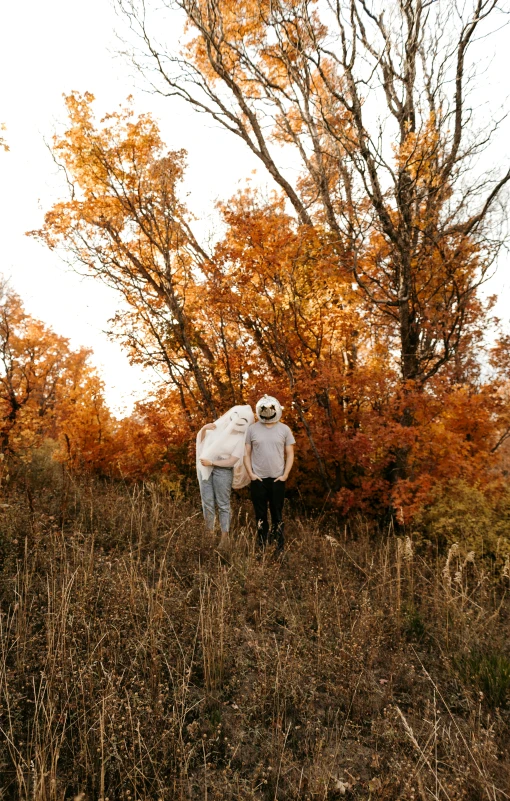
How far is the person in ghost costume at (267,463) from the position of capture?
5516 mm

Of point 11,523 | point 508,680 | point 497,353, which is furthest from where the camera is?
point 497,353

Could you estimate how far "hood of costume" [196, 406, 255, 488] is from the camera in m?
5.57

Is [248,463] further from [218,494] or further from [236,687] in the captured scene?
[236,687]

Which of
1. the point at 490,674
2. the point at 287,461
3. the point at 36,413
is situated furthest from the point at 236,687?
the point at 36,413

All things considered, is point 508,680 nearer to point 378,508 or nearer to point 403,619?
point 403,619

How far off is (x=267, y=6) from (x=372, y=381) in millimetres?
7359

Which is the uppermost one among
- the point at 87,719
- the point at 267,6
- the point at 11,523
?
the point at 267,6

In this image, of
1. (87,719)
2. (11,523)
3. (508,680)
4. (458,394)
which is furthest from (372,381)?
(87,719)

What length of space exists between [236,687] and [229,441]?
3.09 meters

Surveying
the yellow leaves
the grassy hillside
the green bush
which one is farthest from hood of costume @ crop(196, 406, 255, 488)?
the yellow leaves

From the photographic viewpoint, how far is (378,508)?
8.16 meters

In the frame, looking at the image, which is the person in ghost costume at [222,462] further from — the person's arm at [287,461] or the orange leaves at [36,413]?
the orange leaves at [36,413]

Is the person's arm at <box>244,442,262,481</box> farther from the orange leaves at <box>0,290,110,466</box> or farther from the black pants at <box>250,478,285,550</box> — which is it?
the orange leaves at <box>0,290,110,466</box>

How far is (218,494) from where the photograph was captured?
5.65 m
